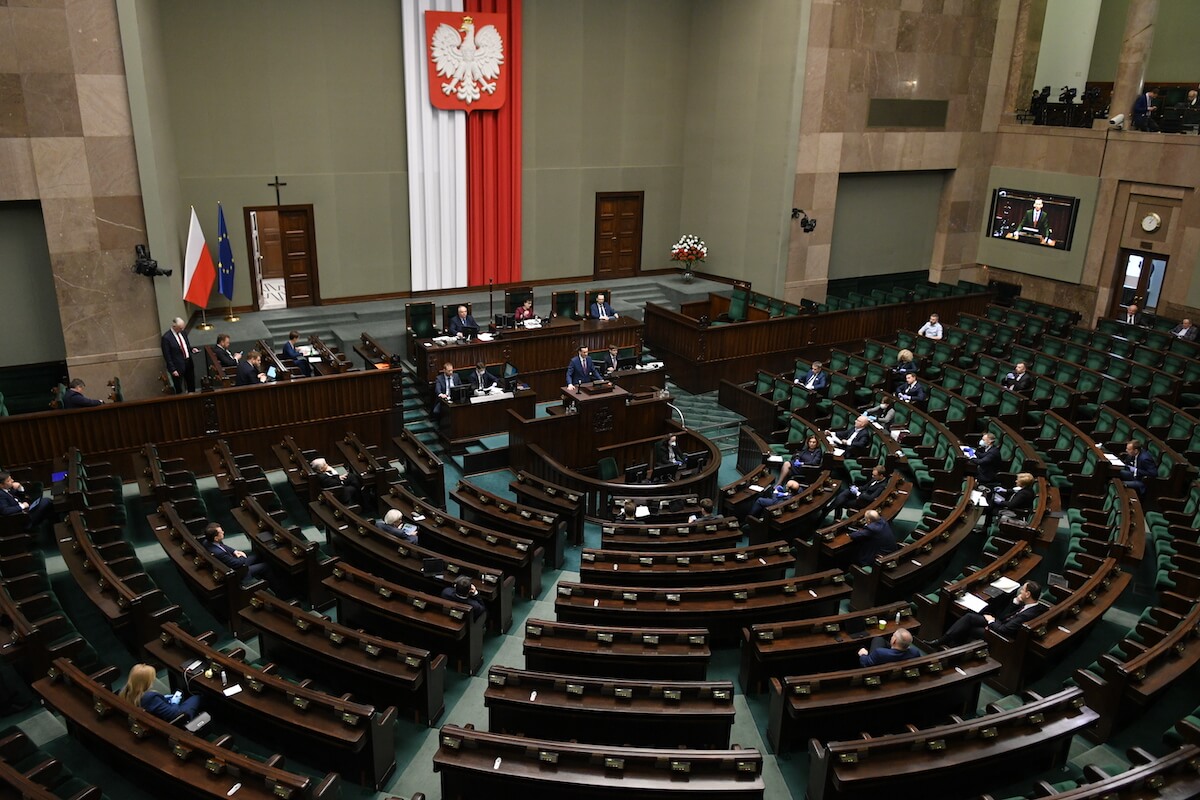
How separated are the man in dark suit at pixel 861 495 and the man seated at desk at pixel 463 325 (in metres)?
5.99

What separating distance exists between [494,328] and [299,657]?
750cm

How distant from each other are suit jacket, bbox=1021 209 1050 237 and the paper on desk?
12.9 meters

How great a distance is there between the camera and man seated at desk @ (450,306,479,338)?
41.5 ft

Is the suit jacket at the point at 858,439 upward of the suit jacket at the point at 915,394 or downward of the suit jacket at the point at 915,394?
downward

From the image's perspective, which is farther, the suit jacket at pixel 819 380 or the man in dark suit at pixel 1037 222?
the man in dark suit at pixel 1037 222

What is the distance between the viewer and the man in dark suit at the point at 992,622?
6.26 m

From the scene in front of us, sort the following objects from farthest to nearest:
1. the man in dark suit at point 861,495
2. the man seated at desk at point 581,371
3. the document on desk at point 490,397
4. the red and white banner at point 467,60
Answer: the red and white banner at point 467,60
the man seated at desk at point 581,371
the document on desk at point 490,397
the man in dark suit at point 861,495

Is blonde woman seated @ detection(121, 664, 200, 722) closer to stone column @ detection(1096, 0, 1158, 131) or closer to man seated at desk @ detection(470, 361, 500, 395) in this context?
man seated at desk @ detection(470, 361, 500, 395)

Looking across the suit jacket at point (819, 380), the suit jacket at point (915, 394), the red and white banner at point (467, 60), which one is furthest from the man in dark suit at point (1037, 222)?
the red and white banner at point (467, 60)

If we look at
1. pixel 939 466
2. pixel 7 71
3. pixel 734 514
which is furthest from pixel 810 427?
pixel 7 71

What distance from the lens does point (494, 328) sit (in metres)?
13.1

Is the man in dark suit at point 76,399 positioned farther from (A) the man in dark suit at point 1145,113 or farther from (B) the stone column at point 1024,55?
(B) the stone column at point 1024,55

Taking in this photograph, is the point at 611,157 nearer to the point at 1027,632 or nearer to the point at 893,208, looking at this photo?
the point at 893,208

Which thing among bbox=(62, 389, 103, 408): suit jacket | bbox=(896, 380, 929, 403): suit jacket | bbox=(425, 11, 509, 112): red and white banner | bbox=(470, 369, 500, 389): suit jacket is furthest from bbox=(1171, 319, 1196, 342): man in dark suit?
bbox=(62, 389, 103, 408): suit jacket
